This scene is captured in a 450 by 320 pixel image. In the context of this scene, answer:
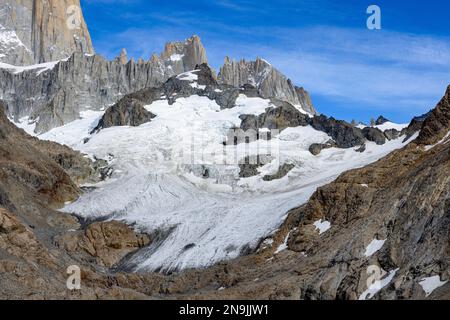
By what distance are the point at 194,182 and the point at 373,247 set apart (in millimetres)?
76474

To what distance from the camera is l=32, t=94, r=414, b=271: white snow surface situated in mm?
95312

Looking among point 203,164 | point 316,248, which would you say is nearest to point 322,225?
point 316,248

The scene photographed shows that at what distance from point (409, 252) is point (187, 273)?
28.8 meters

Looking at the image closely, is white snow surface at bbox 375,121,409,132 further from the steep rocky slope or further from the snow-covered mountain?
the steep rocky slope

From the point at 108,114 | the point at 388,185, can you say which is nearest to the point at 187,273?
the point at 388,185

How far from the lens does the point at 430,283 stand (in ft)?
180

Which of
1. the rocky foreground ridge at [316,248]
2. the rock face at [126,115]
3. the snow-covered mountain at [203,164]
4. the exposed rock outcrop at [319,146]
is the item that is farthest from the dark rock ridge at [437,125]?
the rock face at [126,115]

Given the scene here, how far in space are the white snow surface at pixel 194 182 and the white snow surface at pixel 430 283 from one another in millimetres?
33450

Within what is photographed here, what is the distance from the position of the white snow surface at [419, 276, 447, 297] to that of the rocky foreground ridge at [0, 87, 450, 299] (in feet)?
1.08

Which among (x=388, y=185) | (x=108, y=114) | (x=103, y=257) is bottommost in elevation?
(x=103, y=257)

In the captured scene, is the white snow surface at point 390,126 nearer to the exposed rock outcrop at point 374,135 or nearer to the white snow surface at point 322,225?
the exposed rock outcrop at point 374,135

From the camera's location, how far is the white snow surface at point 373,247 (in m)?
64.5
